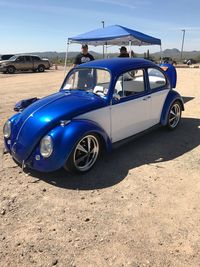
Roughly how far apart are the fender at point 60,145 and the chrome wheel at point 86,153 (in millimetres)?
171

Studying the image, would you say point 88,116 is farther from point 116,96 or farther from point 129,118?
point 129,118

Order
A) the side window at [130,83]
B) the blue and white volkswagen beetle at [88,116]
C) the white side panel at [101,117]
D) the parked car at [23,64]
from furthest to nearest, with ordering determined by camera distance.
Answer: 1. the parked car at [23,64]
2. the side window at [130,83]
3. the white side panel at [101,117]
4. the blue and white volkswagen beetle at [88,116]

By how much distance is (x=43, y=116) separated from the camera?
4723mm

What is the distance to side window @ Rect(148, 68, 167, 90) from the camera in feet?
20.8

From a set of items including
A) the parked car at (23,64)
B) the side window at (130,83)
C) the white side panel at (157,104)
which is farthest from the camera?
the parked car at (23,64)

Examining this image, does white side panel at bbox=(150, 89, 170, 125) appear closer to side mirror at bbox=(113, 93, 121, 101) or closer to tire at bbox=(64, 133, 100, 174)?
side mirror at bbox=(113, 93, 121, 101)

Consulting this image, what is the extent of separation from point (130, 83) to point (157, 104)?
2.74ft

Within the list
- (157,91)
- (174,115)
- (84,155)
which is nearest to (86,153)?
(84,155)

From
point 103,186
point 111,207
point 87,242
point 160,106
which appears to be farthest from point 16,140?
point 160,106

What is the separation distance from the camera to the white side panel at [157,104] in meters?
6.29

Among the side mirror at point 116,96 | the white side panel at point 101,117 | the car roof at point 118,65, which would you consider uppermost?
the car roof at point 118,65

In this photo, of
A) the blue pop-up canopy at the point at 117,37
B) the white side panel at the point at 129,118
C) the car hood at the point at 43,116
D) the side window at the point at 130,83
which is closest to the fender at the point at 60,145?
the car hood at the point at 43,116

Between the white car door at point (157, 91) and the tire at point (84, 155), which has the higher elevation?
the white car door at point (157, 91)

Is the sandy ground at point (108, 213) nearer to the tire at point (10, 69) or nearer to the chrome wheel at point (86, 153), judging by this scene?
the chrome wheel at point (86, 153)
